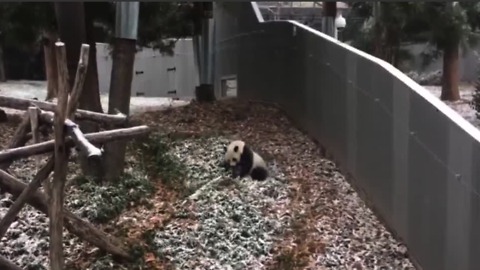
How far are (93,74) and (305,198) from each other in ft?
8.91

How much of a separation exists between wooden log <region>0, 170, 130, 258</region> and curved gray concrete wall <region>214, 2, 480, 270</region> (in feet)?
6.95

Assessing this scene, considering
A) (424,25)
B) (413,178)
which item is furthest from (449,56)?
(413,178)

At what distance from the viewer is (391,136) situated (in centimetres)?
616

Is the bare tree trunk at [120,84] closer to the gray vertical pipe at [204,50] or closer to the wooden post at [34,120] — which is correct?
the wooden post at [34,120]

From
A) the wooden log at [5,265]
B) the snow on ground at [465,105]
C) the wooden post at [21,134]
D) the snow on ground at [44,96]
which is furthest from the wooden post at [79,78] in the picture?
the snow on ground at [465,105]

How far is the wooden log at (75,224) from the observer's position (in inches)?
196

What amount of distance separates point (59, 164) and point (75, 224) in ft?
3.55

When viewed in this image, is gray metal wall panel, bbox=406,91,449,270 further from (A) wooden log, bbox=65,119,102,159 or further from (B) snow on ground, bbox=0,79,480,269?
(A) wooden log, bbox=65,119,102,159

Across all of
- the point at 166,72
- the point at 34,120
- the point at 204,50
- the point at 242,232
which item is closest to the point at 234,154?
the point at 242,232

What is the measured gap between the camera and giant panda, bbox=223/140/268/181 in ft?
24.6

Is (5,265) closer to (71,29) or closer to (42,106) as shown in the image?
(42,106)

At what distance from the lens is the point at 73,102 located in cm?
442

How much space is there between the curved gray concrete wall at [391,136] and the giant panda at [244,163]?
2.89ft

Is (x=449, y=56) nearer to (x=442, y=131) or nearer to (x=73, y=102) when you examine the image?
(x=442, y=131)
